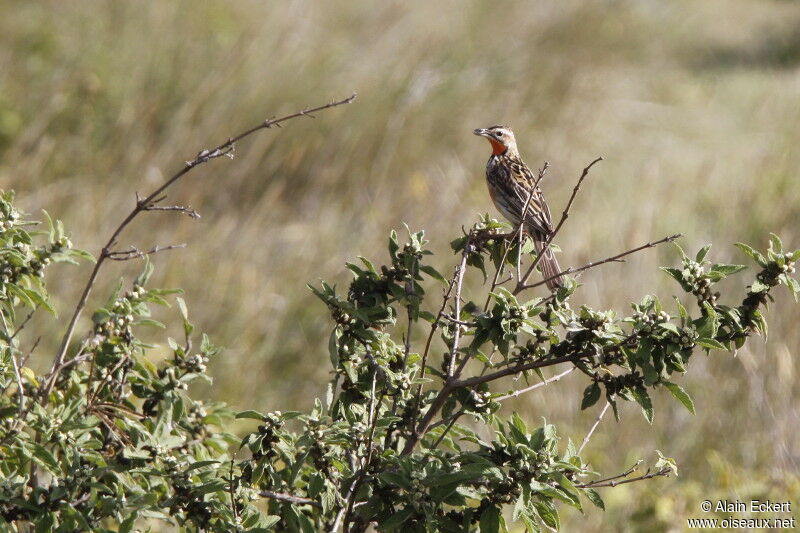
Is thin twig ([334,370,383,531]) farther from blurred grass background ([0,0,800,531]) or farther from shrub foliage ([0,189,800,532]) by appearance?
blurred grass background ([0,0,800,531])

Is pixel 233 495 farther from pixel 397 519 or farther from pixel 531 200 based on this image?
pixel 531 200

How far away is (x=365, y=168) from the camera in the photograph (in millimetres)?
7969

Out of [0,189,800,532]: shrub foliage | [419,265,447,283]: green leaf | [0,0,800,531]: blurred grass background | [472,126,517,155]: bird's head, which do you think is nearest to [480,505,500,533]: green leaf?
[0,189,800,532]: shrub foliage

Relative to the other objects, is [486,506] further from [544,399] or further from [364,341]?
[544,399]

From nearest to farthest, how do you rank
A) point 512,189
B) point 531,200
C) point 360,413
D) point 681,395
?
point 681,395 < point 360,413 < point 531,200 < point 512,189

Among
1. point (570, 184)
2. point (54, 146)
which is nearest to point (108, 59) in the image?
point (54, 146)

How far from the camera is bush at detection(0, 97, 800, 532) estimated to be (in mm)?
2268

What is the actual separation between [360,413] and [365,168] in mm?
5611

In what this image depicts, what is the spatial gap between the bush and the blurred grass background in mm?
2294

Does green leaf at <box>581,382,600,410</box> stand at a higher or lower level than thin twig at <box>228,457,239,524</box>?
higher

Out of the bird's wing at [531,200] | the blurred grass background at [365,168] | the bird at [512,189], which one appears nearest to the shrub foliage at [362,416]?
the bird's wing at [531,200]

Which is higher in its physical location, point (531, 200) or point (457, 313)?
point (531, 200)

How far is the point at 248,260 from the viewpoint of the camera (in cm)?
666

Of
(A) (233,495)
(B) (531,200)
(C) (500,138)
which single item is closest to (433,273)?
(A) (233,495)
